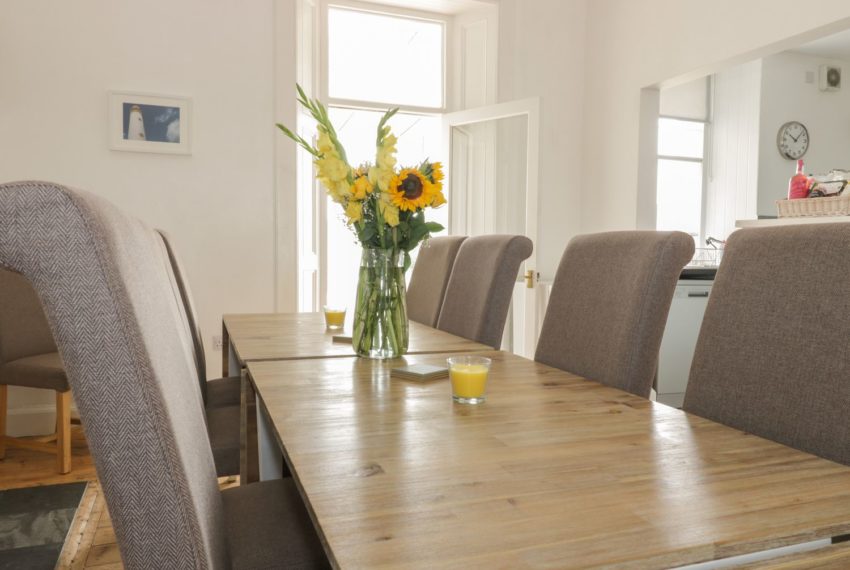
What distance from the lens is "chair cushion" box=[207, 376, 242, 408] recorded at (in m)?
2.13

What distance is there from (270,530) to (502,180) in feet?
11.1

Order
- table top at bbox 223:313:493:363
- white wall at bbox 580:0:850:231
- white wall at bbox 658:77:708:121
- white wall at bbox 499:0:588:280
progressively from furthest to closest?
white wall at bbox 658:77:708:121, white wall at bbox 499:0:588:280, white wall at bbox 580:0:850:231, table top at bbox 223:313:493:363

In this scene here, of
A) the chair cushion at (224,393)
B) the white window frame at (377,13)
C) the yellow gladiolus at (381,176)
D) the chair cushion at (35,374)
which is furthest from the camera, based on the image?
the white window frame at (377,13)

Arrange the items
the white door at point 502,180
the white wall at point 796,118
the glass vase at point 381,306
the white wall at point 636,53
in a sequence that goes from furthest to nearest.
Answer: the white wall at point 796,118 < the white door at point 502,180 < the white wall at point 636,53 < the glass vase at point 381,306

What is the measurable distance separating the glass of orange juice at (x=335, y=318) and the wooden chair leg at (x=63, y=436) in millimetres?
1434

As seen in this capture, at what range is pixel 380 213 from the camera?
4.86 ft

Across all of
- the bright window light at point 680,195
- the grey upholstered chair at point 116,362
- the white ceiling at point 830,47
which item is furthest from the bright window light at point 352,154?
the grey upholstered chair at point 116,362

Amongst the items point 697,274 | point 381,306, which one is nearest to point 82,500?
point 381,306

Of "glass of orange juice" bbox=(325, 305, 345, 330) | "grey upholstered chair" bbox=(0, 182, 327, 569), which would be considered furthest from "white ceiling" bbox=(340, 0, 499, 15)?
"grey upholstered chair" bbox=(0, 182, 327, 569)

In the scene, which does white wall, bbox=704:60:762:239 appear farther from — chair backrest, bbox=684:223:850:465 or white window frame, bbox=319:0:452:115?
chair backrest, bbox=684:223:850:465

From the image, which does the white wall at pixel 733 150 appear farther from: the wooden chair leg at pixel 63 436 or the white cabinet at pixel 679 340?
the wooden chair leg at pixel 63 436

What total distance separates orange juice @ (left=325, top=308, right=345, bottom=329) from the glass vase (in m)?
0.60

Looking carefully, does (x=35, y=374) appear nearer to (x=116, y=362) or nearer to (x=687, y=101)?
(x=116, y=362)

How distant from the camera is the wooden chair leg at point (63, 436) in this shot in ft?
9.19
